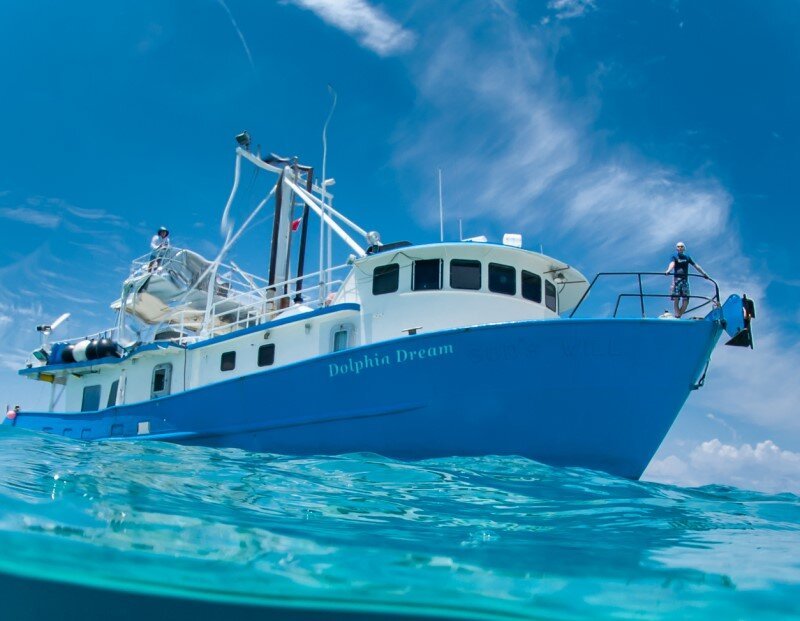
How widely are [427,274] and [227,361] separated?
16.3ft

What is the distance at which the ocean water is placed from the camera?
10.1ft

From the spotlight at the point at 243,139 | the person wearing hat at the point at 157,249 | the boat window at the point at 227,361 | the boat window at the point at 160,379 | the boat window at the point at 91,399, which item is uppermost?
the spotlight at the point at 243,139

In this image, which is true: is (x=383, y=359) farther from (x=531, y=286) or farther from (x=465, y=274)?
(x=531, y=286)

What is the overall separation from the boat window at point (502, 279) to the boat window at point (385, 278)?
172 cm

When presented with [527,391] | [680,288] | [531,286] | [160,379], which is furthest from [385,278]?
[160,379]

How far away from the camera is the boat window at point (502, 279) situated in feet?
33.4

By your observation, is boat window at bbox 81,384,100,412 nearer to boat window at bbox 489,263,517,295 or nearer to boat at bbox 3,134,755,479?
boat at bbox 3,134,755,479

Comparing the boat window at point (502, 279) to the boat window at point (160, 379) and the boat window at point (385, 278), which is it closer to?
the boat window at point (385, 278)

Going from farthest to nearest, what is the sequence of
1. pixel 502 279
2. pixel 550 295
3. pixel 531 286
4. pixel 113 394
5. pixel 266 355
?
pixel 113 394 → pixel 266 355 → pixel 550 295 → pixel 531 286 → pixel 502 279

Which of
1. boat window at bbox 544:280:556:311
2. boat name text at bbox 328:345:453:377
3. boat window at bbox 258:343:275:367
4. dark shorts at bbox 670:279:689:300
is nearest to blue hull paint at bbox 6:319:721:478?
boat name text at bbox 328:345:453:377

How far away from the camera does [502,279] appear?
33.6 ft

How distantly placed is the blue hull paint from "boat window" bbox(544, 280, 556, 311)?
283cm

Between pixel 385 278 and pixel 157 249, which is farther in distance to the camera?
pixel 157 249

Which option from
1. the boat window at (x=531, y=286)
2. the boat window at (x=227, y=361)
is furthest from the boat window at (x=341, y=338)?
the boat window at (x=531, y=286)
